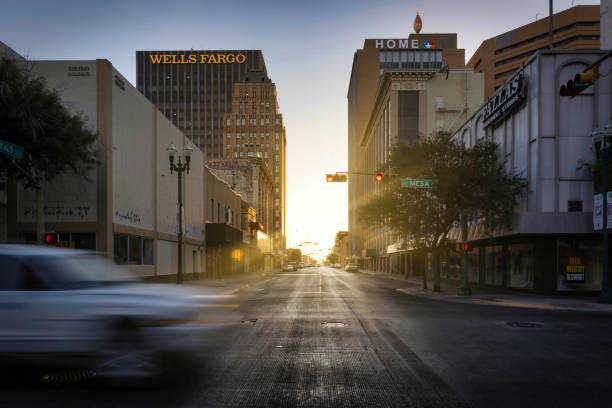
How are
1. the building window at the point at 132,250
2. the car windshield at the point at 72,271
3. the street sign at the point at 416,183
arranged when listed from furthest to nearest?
1. the building window at the point at 132,250
2. the street sign at the point at 416,183
3. the car windshield at the point at 72,271

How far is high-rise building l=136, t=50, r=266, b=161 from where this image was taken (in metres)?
142

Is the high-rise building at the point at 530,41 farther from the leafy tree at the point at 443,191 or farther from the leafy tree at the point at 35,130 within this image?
the leafy tree at the point at 35,130

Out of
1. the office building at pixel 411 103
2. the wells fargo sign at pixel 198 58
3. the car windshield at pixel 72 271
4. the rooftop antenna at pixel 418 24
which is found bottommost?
the car windshield at pixel 72 271

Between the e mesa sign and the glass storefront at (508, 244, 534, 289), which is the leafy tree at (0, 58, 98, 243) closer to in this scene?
the e mesa sign

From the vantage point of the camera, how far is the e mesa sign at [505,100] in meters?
24.0

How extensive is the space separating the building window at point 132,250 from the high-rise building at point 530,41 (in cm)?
6536

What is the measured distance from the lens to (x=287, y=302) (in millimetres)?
19156

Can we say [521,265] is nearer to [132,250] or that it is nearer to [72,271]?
[132,250]

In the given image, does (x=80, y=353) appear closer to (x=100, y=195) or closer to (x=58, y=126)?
(x=58, y=126)

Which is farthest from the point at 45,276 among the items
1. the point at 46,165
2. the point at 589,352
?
the point at 46,165

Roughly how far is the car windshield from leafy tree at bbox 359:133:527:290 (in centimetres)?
1787

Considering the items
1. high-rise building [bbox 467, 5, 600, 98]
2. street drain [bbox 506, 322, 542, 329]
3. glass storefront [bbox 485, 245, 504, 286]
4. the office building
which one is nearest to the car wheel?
street drain [bbox 506, 322, 542, 329]

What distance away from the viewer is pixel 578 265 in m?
23.0

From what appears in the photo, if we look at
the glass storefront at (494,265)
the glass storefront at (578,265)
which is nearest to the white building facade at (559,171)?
the glass storefront at (578,265)
